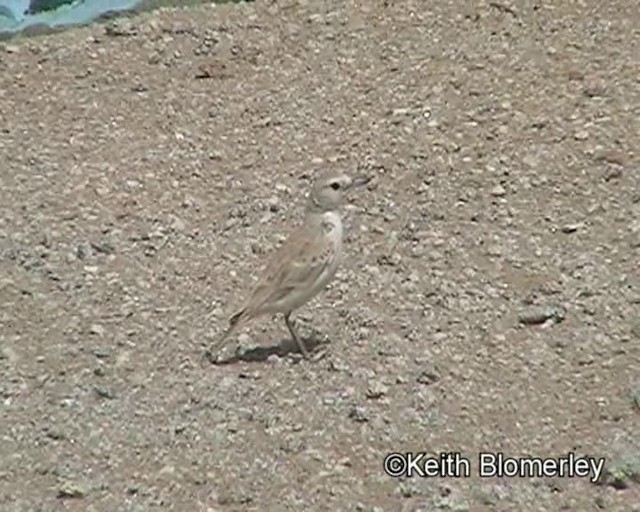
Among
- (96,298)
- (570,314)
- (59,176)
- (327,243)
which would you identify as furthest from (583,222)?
(59,176)

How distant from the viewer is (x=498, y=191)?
722cm

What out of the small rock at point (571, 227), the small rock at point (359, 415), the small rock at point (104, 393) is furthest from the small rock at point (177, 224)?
the small rock at point (359, 415)

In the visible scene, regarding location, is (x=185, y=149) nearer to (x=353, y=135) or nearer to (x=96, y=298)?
(x=353, y=135)

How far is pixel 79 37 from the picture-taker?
9625mm

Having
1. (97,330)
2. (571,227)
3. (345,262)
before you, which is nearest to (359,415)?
(97,330)

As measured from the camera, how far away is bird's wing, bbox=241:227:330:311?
577 centimetres

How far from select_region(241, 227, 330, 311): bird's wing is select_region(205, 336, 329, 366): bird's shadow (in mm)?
234

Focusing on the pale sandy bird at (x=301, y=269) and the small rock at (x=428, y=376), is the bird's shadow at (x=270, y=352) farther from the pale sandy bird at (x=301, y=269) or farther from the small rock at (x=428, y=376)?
the small rock at (x=428, y=376)

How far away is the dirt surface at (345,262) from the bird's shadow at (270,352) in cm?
2

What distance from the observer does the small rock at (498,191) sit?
7195 mm

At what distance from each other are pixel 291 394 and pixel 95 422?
684mm

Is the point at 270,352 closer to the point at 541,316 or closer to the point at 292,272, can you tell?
the point at 292,272

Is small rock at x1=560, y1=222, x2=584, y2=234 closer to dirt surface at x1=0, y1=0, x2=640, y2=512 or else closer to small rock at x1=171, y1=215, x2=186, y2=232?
dirt surface at x1=0, y1=0, x2=640, y2=512

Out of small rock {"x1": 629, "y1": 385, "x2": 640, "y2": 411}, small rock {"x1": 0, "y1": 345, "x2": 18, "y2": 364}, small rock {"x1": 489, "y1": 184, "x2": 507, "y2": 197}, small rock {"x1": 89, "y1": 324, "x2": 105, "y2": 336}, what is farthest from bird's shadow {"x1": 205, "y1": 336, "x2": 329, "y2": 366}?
small rock {"x1": 489, "y1": 184, "x2": 507, "y2": 197}
